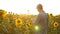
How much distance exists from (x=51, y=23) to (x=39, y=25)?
4577 millimetres

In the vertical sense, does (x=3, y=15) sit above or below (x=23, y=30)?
above

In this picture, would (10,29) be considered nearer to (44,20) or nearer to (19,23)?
(19,23)

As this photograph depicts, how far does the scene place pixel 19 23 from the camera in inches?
351

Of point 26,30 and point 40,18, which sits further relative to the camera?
point 26,30

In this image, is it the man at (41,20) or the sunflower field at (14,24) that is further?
the sunflower field at (14,24)

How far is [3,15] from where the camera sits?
8219mm

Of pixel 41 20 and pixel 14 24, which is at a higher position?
pixel 41 20

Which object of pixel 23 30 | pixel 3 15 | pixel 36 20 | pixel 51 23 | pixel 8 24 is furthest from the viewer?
pixel 51 23

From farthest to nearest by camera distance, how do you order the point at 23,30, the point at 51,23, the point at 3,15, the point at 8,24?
the point at 51,23
the point at 23,30
the point at 8,24
the point at 3,15

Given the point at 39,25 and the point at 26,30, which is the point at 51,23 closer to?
the point at 26,30

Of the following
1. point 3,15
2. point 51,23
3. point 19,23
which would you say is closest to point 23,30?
point 19,23

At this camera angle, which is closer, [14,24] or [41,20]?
[41,20]

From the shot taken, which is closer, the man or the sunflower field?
the man

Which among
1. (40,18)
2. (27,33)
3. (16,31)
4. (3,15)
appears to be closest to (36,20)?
(40,18)
